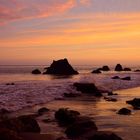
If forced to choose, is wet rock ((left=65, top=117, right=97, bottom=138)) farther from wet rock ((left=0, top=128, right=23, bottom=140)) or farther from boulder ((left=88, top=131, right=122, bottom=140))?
wet rock ((left=0, top=128, right=23, bottom=140))

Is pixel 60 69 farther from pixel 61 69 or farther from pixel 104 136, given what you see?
pixel 104 136

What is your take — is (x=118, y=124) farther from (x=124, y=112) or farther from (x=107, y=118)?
(x=124, y=112)

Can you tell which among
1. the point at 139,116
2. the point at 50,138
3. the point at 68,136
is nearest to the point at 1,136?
the point at 50,138

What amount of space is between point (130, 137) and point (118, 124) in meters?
2.89

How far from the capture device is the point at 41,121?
734 inches

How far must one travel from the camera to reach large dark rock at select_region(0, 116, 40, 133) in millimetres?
13962

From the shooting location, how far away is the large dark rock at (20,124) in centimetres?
1396

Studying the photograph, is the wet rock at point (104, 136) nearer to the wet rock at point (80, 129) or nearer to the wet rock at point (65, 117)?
the wet rock at point (80, 129)

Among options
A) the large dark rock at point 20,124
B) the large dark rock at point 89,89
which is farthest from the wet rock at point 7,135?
the large dark rock at point 89,89

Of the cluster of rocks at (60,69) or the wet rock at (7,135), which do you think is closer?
the wet rock at (7,135)

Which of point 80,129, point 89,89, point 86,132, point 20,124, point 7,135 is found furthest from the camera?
point 89,89

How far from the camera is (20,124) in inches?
579

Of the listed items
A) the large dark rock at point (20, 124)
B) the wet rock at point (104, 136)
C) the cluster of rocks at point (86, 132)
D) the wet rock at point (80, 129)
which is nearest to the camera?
the wet rock at point (104, 136)

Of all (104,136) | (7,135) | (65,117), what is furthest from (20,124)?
(65,117)
